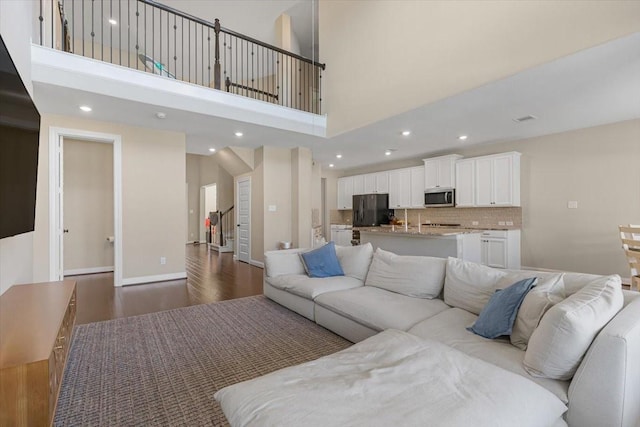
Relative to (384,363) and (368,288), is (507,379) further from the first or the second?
(368,288)

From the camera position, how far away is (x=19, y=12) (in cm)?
266

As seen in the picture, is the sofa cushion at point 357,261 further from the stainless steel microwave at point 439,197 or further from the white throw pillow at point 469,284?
the stainless steel microwave at point 439,197

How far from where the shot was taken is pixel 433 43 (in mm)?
3951

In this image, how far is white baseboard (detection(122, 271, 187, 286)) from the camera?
4895 mm

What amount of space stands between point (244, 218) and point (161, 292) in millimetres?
3086

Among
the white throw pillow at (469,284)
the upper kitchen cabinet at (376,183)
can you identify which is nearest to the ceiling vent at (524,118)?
the white throw pillow at (469,284)

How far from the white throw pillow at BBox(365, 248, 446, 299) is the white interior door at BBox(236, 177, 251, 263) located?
446 cm

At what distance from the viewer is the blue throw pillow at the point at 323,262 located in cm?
360

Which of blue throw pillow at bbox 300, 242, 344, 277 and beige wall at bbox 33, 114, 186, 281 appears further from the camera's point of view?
beige wall at bbox 33, 114, 186, 281

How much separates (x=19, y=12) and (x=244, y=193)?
4901 mm

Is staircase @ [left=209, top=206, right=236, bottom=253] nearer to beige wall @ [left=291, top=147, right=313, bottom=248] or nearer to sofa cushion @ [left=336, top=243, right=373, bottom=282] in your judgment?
beige wall @ [left=291, top=147, right=313, bottom=248]

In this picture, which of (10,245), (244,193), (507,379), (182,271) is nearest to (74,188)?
(182,271)

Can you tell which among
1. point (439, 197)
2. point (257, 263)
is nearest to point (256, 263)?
point (257, 263)

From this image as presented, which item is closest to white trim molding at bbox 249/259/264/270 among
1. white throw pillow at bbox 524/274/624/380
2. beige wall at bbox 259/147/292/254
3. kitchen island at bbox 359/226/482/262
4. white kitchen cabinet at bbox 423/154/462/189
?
beige wall at bbox 259/147/292/254
